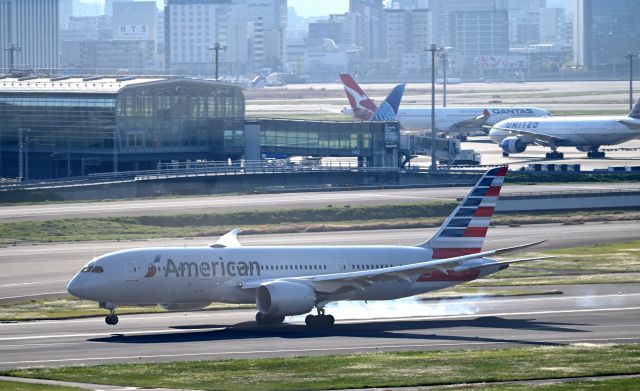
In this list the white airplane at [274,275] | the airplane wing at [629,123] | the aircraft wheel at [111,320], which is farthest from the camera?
the airplane wing at [629,123]

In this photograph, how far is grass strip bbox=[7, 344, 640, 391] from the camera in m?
42.7

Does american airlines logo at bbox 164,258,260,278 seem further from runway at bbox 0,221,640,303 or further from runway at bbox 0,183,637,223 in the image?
runway at bbox 0,183,637,223

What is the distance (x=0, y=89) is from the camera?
468 ft

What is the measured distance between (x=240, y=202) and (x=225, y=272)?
5513 cm

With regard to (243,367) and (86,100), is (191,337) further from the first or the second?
(86,100)

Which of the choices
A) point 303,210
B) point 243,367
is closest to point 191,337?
point 243,367

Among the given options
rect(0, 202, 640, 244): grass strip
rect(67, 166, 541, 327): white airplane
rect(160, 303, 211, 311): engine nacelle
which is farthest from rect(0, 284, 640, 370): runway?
rect(0, 202, 640, 244): grass strip

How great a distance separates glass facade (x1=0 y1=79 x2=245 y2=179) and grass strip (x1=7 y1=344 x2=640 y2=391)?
295 ft

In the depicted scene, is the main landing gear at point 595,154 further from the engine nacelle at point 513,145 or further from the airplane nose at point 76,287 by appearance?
the airplane nose at point 76,287

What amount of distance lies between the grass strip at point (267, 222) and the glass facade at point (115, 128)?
35203 millimetres

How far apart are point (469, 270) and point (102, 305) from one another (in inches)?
676

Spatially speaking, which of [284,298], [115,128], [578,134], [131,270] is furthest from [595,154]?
[131,270]

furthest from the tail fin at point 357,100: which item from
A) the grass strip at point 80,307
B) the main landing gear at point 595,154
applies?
the grass strip at point 80,307

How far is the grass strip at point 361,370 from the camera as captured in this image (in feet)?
140
